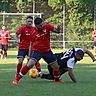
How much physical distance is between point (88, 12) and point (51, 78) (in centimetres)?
3556

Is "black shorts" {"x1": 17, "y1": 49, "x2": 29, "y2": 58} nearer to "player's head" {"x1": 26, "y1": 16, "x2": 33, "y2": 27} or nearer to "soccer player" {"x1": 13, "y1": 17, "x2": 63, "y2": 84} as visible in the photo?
"player's head" {"x1": 26, "y1": 16, "x2": 33, "y2": 27}

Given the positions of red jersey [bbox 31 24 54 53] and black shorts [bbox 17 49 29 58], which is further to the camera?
black shorts [bbox 17 49 29 58]

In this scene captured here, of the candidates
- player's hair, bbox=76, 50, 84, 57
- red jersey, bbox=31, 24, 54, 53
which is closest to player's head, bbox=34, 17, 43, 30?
red jersey, bbox=31, 24, 54, 53

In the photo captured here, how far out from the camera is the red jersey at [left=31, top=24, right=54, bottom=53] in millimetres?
14047

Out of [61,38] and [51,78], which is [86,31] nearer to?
[61,38]

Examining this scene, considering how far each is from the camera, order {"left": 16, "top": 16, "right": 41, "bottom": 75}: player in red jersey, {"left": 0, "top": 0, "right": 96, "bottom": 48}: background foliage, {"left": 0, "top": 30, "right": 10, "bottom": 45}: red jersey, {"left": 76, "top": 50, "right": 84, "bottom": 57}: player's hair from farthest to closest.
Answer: {"left": 0, "top": 0, "right": 96, "bottom": 48}: background foliage < {"left": 0, "top": 30, "right": 10, "bottom": 45}: red jersey < {"left": 16, "top": 16, "right": 41, "bottom": 75}: player in red jersey < {"left": 76, "top": 50, "right": 84, "bottom": 57}: player's hair

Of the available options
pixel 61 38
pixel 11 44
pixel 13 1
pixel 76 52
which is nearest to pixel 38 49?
pixel 76 52

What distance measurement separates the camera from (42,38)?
46.2 ft

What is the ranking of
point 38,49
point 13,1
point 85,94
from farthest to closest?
point 13,1
point 38,49
point 85,94

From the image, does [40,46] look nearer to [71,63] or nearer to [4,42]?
[71,63]

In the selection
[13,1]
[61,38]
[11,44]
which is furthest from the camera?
[13,1]

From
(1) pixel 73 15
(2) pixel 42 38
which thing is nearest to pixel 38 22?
(2) pixel 42 38

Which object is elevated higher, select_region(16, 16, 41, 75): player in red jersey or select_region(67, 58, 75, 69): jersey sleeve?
select_region(16, 16, 41, 75): player in red jersey

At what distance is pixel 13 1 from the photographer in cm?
5366
